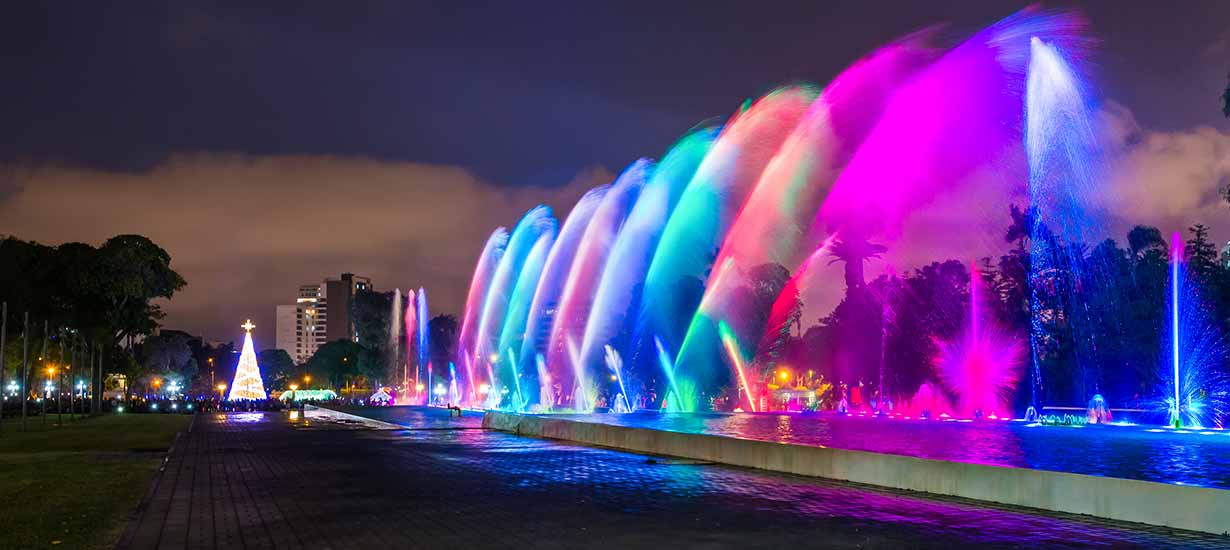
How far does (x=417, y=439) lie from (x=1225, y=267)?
36.5 m

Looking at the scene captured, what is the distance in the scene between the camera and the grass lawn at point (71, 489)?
12069mm

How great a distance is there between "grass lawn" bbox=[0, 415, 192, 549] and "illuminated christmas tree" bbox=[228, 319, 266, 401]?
2386 inches

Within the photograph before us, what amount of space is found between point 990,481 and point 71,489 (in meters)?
15.0

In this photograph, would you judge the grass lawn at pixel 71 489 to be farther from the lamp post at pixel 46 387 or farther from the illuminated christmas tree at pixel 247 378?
the illuminated christmas tree at pixel 247 378

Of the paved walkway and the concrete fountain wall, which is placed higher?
the concrete fountain wall

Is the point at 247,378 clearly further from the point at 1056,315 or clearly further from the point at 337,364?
the point at 1056,315

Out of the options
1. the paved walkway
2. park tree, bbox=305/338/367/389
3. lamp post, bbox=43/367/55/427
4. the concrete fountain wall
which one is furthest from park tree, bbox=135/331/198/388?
the concrete fountain wall

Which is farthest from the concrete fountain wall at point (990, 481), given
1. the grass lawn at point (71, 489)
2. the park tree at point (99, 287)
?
the park tree at point (99, 287)

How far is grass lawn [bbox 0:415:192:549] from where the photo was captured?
12.1 meters

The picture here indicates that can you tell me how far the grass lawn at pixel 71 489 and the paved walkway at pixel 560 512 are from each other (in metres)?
0.48

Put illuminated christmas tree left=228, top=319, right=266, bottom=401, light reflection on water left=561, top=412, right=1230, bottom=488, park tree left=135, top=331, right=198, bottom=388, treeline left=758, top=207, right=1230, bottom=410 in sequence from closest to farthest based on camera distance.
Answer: light reflection on water left=561, top=412, right=1230, bottom=488 < treeline left=758, top=207, right=1230, bottom=410 < illuminated christmas tree left=228, top=319, right=266, bottom=401 < park tree left=135, top=331, right=198, bottom=388

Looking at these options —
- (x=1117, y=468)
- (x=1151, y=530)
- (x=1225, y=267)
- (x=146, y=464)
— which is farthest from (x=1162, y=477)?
(x=1225, y=267)

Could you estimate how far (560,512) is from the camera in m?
13.9

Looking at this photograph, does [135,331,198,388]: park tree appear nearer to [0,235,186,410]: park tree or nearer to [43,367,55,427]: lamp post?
A: [43,367,55,427]: lamp post
